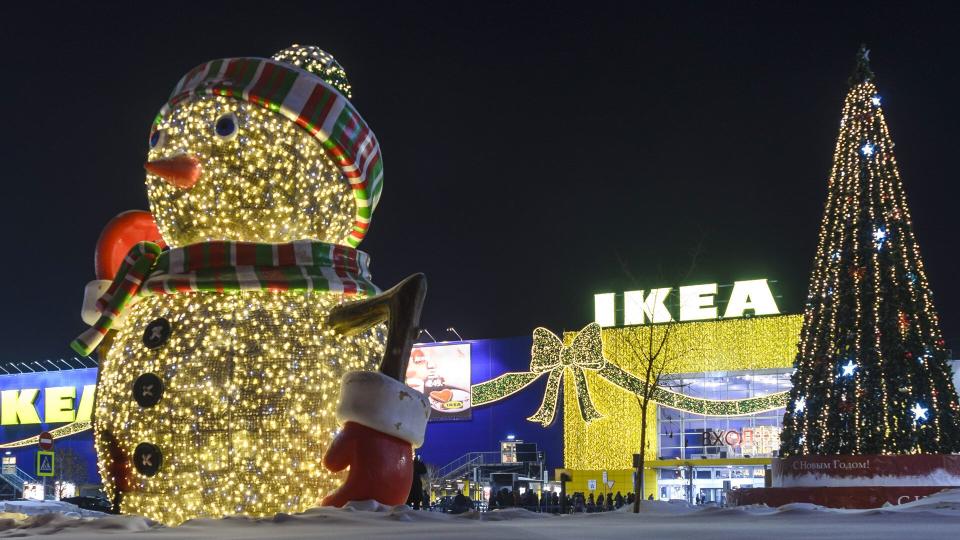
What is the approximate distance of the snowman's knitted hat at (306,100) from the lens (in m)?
8.62

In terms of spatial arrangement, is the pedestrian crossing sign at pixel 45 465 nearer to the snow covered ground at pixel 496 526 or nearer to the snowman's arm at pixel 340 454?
the snow covered ground at pixel 496 526

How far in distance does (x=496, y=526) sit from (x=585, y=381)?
24.0 meters

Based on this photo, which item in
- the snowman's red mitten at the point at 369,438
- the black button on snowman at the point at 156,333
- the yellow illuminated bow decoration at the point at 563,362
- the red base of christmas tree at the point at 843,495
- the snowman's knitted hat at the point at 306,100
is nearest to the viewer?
the snowman's red mitten at the point at 369,438

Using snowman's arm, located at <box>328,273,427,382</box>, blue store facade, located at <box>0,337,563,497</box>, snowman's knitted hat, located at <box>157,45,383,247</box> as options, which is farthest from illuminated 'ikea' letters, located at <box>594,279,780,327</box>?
snowman's arm, located at <box>328,273,427,382</box>

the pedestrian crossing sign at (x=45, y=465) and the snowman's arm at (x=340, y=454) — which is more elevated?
the snowman's arm at (x=340, y=454)

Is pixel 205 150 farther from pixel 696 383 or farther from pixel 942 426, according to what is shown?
pixel 696 383

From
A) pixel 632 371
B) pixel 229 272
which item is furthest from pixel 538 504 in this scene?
pixel 229 272

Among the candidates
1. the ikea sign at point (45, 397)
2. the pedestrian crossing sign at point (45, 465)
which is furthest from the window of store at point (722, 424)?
the ikea sign at point (45, 397)

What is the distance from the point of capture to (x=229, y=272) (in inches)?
330

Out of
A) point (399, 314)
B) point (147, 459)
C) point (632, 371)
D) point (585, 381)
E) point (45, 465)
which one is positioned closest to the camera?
point (399, 314)

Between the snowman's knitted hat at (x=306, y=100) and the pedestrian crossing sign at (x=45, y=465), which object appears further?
the pedestrian crossing sign at (x=45, y=465)

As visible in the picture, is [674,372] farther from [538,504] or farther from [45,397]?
[45,397]

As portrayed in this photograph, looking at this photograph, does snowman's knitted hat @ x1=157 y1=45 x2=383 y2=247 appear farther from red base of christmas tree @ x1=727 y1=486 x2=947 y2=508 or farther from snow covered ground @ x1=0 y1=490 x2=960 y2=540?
red base of christmas tree @ x1=727 y1=486 x2=947 y2=508

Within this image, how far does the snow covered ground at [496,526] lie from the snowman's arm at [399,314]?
46.1 inches
